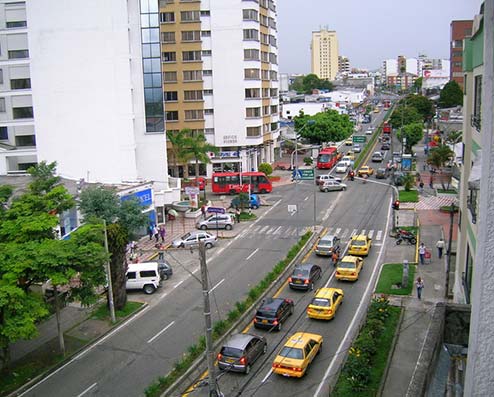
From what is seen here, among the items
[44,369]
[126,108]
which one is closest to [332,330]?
[44,369]

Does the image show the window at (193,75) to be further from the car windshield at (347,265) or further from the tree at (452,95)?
the tree at (452,95)

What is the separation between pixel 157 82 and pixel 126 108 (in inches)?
155

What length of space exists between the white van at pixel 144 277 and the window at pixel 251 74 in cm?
4341

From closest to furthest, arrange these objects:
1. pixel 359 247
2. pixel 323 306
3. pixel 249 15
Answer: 1. pixel 323 306
2. pixel 359 247
3. pixel 249 15

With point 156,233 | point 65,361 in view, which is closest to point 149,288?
point 65,361

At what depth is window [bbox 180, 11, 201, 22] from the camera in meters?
66.1

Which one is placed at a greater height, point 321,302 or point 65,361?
point 321,302

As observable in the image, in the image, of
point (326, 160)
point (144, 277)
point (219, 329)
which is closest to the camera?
point (219, 329)

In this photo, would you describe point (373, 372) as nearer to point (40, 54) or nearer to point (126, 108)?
point (126, 108)

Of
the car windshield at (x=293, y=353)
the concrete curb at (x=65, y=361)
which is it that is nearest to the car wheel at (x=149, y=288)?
the concrete curb at (x=65, y=361)

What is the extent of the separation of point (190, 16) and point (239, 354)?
54843 millimetres

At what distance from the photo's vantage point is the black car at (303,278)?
28.1m

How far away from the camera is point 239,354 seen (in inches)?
764

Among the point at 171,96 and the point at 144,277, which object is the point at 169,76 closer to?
the point at 171,96
